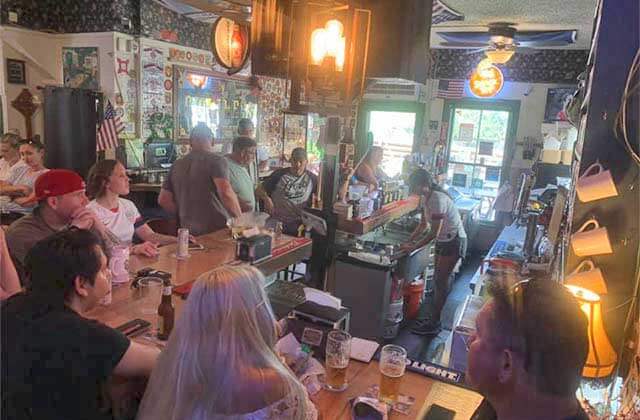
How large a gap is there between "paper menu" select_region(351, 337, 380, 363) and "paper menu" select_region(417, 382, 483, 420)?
0.93ft

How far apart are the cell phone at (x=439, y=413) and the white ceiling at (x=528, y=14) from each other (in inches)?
170

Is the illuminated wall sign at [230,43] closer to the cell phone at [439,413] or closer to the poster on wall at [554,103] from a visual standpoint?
the cell phone at [439,413]

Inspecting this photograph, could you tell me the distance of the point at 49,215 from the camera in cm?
250

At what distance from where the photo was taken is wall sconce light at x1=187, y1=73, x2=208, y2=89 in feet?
24.9

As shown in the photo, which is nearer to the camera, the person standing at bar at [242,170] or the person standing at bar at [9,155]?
the person standing at bar at [242,170]

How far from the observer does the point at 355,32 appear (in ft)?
10.1

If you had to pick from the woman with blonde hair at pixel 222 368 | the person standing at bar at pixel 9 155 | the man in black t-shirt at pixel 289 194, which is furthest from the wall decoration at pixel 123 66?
the woman with blonde hair at pixel 222 368

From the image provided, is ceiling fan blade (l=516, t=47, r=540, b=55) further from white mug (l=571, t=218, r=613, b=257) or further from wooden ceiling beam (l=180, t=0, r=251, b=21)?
white mug (l=571, t=218, r=613, b=257)

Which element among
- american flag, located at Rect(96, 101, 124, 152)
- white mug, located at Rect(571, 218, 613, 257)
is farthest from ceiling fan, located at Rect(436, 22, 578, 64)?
american flag, located at Rect(96, 101, 124, 152)

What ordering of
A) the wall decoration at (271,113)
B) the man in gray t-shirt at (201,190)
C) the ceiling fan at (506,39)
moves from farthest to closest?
1. the wall decoration at (271,113)
2. the ceiling fan at (506,39)
3. the man in gray t-shirt at (201,190)

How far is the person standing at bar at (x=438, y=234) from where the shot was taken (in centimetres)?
441

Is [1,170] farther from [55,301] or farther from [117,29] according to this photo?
[55,301]

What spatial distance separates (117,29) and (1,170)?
2559 mm

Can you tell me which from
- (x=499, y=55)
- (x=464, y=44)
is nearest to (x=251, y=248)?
(x=499, y=55)
